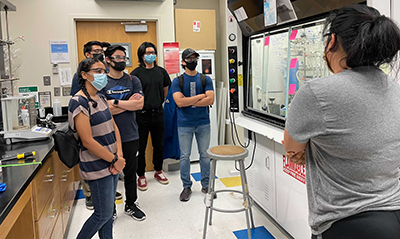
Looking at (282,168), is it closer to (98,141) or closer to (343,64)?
(98,141)

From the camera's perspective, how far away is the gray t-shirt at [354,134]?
3.23 feet

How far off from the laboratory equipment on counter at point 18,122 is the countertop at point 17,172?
0.05 m

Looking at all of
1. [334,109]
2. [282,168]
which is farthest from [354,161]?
[282,168]

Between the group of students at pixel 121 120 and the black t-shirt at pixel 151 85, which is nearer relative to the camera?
the group of students at pixel 121 120

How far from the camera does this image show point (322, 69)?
217 centimetres

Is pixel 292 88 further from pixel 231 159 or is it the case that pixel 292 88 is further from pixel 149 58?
pixel 149 58

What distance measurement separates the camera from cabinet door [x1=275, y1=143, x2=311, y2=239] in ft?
7.09

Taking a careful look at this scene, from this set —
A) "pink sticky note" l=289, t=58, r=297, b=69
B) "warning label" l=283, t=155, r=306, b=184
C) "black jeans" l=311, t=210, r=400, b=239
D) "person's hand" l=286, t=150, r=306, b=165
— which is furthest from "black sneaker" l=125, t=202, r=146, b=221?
"black jeans" l=311, t=210, r=400, b=239

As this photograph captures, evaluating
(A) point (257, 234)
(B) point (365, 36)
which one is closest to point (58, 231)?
(A) point (257, 234)

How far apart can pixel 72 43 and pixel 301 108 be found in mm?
3582

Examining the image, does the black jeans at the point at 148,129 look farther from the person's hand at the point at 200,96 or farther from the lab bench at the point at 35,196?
the lab bench at the point at 35,196

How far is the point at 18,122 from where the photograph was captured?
2.48m

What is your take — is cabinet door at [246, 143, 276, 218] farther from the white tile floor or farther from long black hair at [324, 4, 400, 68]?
long black hair at [324, 4, 400, 68]

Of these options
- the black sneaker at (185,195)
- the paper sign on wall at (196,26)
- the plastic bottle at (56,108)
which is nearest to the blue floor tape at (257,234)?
the black sneaker at (185,195)
